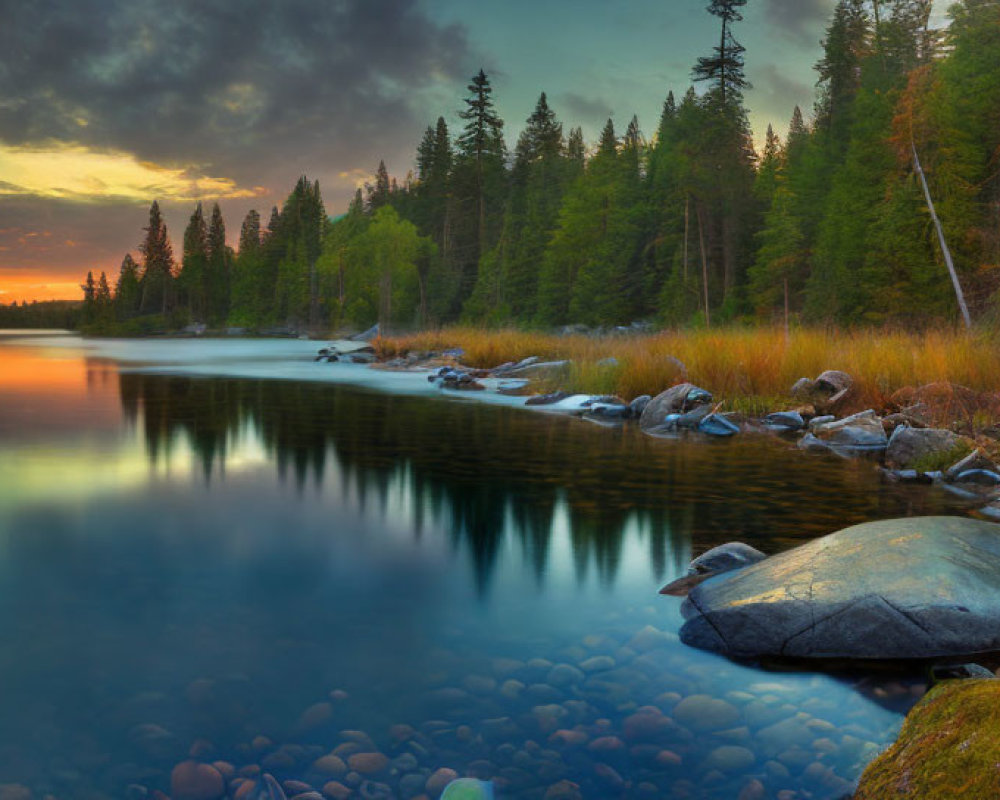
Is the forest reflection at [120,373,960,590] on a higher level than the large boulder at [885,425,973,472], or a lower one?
lower

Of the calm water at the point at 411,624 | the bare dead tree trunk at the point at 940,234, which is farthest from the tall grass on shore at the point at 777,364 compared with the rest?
the bare dead tree trunk at the point at 940,234

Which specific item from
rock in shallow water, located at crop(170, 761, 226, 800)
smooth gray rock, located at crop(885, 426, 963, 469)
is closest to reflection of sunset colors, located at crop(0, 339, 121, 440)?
rock in shallow water, located at crop(170, 761, 226, 800)

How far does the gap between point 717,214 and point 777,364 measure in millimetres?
35783

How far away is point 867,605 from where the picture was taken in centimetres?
378

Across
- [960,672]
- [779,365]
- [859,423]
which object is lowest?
[960,672]

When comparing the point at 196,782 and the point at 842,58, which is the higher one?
the point at 842,58

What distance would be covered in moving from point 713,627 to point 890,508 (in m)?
4.00

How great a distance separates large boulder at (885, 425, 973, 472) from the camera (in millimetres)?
8641

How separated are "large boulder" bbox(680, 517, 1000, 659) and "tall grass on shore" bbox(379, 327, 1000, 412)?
8722 mm

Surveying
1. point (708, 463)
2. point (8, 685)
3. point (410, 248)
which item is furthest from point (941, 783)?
point (410, 248)

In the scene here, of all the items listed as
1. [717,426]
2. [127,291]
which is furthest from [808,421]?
[127,291]

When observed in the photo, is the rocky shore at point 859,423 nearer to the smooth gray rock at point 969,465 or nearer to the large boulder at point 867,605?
the smooth gray rock at point 969,465

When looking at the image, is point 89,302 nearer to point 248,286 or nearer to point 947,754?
point 248,286

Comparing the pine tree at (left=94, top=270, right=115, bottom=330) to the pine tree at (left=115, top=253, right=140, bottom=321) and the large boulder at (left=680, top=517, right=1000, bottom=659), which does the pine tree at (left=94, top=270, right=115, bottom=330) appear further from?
the large boulder at (left=680, top=517, right=1000, bottom=659)
